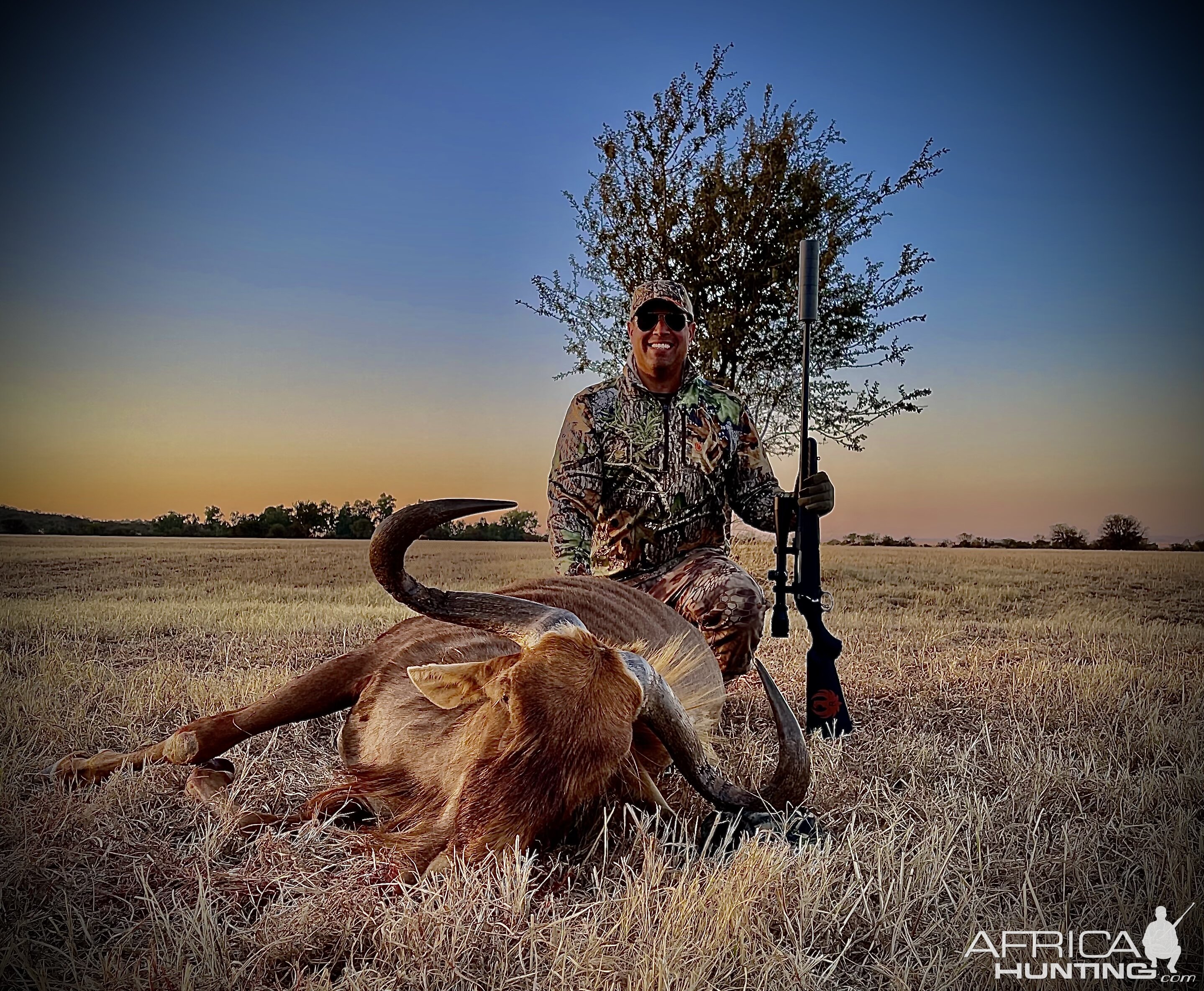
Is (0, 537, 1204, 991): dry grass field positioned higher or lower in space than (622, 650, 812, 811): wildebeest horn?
lower

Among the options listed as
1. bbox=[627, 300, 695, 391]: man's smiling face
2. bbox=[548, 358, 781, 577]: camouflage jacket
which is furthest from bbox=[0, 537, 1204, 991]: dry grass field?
bbox=[627, 300, 695, 391]: man's smiling face

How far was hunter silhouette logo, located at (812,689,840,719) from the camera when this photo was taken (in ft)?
15.7

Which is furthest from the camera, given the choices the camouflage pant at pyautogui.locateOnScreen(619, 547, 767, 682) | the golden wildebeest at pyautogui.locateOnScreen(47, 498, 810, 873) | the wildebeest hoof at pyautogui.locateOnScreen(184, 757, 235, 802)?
the camouflage pant at pyautogui.locateOnScreen(619, 547, 767, 682)

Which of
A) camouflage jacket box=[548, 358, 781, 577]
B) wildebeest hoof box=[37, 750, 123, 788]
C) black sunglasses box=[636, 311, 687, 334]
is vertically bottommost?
wildebeest hoof box=[37, 750, 123, 788]

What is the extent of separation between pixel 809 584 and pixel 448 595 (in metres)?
2.70

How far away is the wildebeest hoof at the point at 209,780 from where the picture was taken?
11.3 ft

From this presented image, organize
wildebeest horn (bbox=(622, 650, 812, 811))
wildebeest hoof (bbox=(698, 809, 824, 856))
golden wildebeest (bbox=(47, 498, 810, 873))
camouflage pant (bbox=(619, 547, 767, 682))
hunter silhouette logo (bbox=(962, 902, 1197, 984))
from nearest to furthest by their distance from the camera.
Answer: hunter silhouette logo (bbox=(962, 902, 1197, 984)) < golden wildebeest (bbox=(47, 498, 810, 873)) < wildebeest horn (bbox=(622, 650, 812, 811)) < wildebeest hoof (bbox=(698, 809, 824, 856)) < camouflage pant (bbox=(619, 547, 767, 682))

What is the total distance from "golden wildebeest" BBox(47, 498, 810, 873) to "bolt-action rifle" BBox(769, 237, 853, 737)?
1.34 metres

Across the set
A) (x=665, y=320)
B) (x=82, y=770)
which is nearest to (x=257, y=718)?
(x=82, y=770)

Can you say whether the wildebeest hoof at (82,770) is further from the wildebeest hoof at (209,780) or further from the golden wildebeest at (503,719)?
the wildebeest hoof at (209,780)

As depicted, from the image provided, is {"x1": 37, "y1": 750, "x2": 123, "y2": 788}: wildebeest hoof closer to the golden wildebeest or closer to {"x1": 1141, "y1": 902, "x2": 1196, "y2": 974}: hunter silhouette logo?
the golden wildebeest

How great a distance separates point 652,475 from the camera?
201 inches

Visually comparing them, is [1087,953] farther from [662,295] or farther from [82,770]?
[82,770]

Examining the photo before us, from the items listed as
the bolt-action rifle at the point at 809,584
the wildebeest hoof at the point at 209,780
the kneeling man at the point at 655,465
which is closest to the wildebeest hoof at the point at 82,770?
the wildebeest hoof at the point at 209,780
